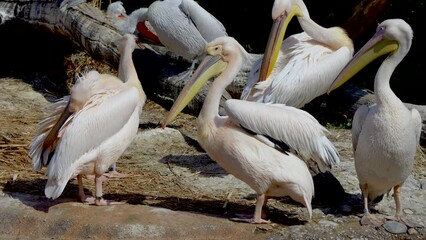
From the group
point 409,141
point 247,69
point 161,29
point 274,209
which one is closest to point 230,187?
point 274,209

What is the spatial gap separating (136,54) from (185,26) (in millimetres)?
613

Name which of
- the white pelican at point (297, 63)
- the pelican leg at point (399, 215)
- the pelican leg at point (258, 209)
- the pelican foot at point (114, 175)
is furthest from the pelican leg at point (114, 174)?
the pelican leg at point (399, 215)

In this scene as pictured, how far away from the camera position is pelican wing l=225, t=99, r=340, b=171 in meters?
4.73

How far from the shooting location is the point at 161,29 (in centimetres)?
845

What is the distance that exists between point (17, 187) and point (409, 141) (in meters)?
2.62

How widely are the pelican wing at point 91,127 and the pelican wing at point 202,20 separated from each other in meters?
3.45

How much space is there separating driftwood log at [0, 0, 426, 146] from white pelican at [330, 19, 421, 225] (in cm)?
238

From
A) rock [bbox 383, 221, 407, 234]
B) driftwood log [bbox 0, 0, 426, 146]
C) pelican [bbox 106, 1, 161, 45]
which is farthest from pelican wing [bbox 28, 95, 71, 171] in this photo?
pelican [bbox 106, 1, 161, 45]

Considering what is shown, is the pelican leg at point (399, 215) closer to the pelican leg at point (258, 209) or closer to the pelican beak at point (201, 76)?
the pelican leg at point (258, 209)

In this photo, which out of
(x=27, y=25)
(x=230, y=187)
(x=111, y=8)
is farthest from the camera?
(x=111, y=8)

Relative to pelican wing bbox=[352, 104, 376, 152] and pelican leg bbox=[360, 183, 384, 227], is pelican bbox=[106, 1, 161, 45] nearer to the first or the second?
pelican wing bbox=[352, 104, 376, 152]

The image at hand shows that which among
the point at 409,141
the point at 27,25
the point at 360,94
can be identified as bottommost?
the point at 27,25

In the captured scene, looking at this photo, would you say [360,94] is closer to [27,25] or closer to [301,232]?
[301,232]

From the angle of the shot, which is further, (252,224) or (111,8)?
(111,8)
